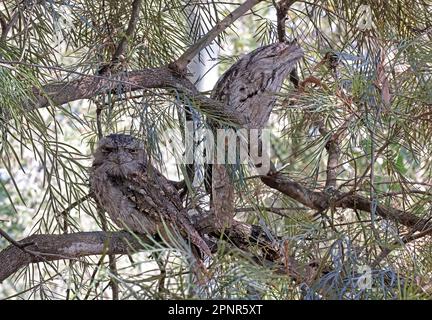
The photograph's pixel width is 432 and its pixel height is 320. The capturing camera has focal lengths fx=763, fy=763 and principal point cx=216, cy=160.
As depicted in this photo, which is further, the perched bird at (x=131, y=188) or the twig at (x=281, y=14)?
the twig at (x=281, y=14)

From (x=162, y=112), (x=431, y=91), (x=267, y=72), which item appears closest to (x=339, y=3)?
(x=267, y=72)

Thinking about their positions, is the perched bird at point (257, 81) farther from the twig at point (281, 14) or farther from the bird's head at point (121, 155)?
the bird's head at point (121, 155)

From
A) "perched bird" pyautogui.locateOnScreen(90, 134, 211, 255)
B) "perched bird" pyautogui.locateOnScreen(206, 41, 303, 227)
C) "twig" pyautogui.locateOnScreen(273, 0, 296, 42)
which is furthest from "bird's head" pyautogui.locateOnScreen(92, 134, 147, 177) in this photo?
"twig" pyautogui.locateOnScreen(273, 0, 296, 42)

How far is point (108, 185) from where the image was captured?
2371 mm

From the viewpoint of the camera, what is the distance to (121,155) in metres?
2.37

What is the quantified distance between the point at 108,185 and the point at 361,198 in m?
0.78

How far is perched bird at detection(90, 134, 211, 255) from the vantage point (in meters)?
2.26

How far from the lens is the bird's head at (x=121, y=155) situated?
2.37 metres

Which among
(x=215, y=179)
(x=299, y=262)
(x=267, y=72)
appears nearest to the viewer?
(x=299, y=262)

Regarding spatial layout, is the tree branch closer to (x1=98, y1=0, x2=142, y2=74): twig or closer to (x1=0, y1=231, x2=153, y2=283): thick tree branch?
(x1=98, y1=0, x2=142, y2=74): twig

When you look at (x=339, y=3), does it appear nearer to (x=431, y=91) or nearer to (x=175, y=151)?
(x=431, y=91)

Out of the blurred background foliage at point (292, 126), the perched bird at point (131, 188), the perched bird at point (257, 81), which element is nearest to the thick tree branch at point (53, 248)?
the blurred background foliage at point (292, 126)

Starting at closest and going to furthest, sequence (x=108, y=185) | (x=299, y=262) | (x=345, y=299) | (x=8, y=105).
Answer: (x=345, y=299)
(x=299, y=262)
(x=8, y=105)
(x=108, y=185)

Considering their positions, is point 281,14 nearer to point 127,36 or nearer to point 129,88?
point 127,36
